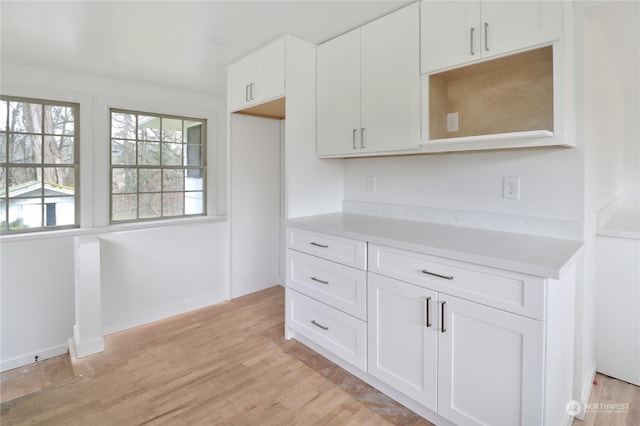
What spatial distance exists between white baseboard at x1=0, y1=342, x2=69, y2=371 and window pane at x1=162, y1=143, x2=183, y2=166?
2025mm

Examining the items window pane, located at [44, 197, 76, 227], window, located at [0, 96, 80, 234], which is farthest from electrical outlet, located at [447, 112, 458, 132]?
window pane, located at [44, 197, 76, 227]

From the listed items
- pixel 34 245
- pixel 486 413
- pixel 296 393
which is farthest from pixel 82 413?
pixel 486 413

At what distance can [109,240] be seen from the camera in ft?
9.32

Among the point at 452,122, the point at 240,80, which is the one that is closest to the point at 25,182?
the point at 240,80

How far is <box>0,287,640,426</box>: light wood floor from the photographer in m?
1.73

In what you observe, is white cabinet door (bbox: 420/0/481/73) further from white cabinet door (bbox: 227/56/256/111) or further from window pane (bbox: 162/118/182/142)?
window pane (bbox: 162/118/182/142)

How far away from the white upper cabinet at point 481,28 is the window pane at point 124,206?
10.3 feet

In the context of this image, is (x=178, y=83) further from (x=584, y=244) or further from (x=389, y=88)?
(x=584, y=244)

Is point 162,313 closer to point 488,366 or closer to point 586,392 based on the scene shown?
point 488,366

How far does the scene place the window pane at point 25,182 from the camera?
2.95m

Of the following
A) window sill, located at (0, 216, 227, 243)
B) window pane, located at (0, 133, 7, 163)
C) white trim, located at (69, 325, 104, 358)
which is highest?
window pane, located at (0, 133, 7, 163)

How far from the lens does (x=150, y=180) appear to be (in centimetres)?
364

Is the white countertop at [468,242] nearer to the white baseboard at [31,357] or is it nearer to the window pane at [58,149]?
the window pane at [58,149]

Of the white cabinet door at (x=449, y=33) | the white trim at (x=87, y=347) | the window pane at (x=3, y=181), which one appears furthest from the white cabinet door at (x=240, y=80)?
the white trim at (x=87, y=347)
